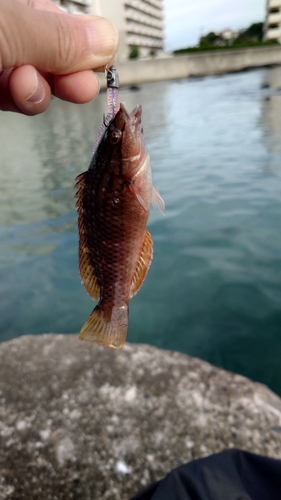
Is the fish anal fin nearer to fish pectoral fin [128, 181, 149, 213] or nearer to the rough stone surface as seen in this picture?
fish pectoral fin [128, 181, 149, 213]

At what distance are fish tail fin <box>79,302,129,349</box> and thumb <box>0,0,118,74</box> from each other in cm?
140

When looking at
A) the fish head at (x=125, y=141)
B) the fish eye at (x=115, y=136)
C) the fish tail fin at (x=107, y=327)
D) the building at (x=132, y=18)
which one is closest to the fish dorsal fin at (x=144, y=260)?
the fish tail fin at (x=107, y=327)

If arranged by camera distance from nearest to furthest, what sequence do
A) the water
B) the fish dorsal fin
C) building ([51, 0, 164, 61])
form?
the fish dorsal fin, the water, building ([51, 0, 164, 61])

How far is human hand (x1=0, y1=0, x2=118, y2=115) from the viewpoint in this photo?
6.63ft

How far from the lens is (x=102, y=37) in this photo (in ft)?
7.41

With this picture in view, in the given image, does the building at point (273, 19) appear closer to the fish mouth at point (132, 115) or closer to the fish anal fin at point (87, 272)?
the fish mouth at point (132, 115)

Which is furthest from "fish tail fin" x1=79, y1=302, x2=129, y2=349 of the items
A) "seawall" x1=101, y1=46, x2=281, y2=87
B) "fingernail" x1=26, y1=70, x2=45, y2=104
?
"seawall" x1=101, y1=46, x2=281, y2=87

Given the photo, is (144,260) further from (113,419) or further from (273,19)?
(273,19)

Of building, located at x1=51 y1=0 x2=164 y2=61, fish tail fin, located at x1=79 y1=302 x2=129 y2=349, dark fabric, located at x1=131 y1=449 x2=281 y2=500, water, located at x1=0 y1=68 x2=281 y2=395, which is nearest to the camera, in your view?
fish tail fin, located at x1=79 y1=302 x2=129 y2=349

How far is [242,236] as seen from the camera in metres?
7.95

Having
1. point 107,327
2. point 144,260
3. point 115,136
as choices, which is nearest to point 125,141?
point 115,136

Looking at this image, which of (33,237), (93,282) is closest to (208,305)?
(93,282)

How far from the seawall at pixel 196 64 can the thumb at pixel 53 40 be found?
59.3 meters

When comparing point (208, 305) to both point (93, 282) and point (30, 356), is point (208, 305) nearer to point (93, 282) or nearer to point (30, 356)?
point (30, 356)
